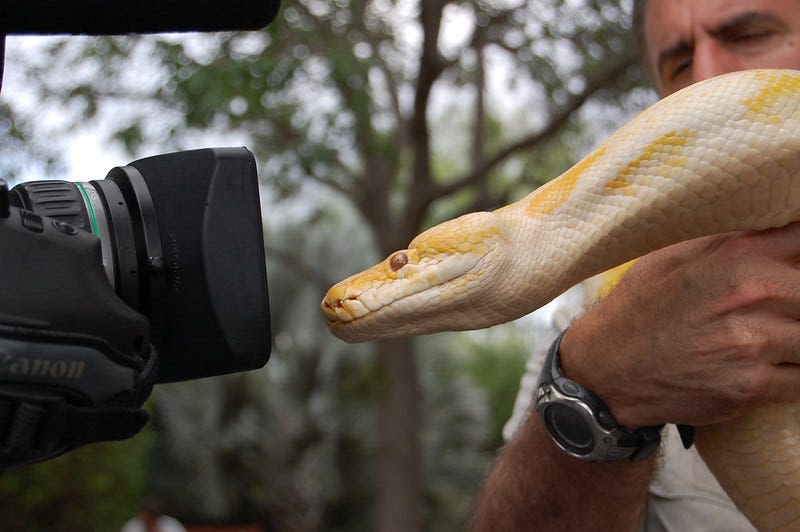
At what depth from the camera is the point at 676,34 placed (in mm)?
2484

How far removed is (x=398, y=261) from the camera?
2.41 m

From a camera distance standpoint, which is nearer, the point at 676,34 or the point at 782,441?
the point at 782,441

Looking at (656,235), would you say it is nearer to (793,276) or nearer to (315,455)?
(793,276)

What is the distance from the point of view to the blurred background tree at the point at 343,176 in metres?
7.04

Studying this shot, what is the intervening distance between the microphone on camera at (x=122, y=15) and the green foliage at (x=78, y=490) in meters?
6.42

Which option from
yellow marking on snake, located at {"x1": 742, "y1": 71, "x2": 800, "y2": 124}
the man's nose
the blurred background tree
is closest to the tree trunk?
the blurred background tree

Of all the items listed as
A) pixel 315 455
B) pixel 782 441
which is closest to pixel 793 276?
pixel 782 441

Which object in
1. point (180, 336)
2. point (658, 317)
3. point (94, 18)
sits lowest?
point (658, 317)

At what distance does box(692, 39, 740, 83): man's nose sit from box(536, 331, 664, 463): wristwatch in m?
0.90

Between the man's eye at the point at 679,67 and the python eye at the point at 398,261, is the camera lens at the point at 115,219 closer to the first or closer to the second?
the python eye at the point at 398,261

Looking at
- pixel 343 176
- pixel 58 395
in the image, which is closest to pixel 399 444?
pixel 343 176

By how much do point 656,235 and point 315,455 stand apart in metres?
10.8

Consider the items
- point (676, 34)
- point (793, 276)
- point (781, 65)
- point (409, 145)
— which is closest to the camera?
point (793, 276)

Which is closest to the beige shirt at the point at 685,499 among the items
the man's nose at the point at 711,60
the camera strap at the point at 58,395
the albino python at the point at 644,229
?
the albino python at the point at 644,229
